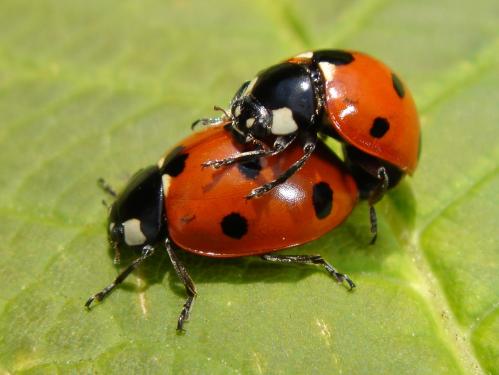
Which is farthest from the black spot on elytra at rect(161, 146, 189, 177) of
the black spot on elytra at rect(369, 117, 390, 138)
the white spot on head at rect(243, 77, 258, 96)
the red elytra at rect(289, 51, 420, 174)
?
the black spot on elytra at rect(369, 117, 390, 138)

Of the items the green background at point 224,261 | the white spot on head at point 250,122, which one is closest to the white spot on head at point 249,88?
the white spot on head at point 250,122

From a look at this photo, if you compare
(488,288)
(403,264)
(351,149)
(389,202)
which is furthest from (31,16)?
(488,288)

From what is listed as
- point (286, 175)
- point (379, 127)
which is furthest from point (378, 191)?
point (286, 175)

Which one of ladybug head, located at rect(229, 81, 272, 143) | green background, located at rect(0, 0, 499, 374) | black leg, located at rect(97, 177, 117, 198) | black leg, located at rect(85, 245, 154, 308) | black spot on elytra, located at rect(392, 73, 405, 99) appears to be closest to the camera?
green background, located at rect(0, 0, 499, 374)

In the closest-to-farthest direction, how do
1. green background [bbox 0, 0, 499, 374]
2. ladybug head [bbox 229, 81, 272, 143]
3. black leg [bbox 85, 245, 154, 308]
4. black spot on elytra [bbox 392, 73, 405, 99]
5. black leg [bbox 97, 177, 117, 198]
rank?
1. green background [bbox 0, 0, 499, 374]
2. black leg [bbox 85, 245, 154, 308]
3. ladybug head [bbox 229, 81, 272, 143]
4. black spot on elytra [bbox 392, 73, 405, 99]
5. black leg [bbox 97, 177, 117, 198]

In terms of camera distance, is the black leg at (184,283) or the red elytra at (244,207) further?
the red elytra at (244,207)

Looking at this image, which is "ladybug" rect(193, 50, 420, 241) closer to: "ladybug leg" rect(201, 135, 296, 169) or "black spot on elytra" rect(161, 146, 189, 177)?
"ladybug leg" rect(201, 135, 296, 169)

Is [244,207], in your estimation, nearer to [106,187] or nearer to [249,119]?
[249,119]

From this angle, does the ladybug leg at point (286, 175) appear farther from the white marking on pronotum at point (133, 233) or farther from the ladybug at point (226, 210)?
the white marking on pronotum at point (133, 233)
